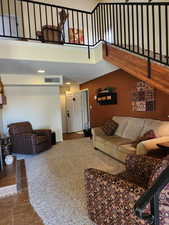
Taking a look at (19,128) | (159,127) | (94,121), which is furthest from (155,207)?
(94,121)

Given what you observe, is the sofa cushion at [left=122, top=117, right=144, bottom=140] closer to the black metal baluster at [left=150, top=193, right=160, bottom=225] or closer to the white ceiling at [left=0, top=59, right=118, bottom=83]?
the white ceiling at [left=0, top=59, right=118, bottom=83]

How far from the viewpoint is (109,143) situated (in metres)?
3.99

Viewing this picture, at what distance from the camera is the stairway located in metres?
2.29

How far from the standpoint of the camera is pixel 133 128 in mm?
4172

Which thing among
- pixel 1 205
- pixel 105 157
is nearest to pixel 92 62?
pixel 105 157

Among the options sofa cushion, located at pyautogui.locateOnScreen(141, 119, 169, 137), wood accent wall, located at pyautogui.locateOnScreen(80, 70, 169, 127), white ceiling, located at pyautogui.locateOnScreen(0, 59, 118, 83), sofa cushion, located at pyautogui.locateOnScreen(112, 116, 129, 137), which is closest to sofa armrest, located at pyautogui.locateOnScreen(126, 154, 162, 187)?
sofa cushion, located at pyautogui.locateOnScreen(141, 119, 169, 137)

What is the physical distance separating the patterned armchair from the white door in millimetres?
5861

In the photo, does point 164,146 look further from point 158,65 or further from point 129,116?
point 129,116

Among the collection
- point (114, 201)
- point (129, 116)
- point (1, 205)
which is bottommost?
point (1, 205)

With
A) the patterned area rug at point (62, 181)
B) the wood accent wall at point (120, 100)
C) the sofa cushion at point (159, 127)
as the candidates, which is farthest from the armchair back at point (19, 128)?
the sofa cushion at point (159, 127)

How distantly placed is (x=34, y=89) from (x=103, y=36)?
311 cm

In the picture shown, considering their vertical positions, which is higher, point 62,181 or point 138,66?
point 138,66

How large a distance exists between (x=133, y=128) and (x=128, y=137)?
265 millimetres

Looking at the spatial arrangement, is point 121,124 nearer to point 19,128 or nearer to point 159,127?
point 159,127
